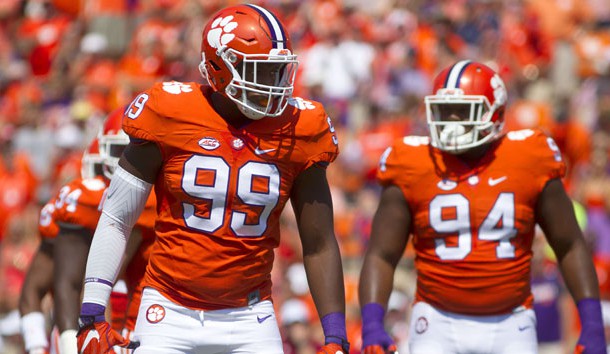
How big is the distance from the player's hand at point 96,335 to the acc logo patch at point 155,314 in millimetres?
104

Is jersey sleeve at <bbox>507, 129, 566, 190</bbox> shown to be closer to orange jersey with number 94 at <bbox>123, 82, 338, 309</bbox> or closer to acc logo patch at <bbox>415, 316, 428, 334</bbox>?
acc logo patch at <bbox>415, 316, 428, 334</bbox>

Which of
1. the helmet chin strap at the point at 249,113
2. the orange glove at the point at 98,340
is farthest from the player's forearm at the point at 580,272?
the orange glove at the point at 98,340

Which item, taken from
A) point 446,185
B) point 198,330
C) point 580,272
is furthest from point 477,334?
point 198,330

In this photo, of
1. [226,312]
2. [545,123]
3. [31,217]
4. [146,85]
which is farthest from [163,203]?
[146,85]

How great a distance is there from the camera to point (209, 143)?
447 centimetres

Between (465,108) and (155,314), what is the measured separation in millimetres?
2031

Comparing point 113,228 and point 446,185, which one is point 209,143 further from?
point 446,185

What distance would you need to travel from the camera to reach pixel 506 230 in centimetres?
559

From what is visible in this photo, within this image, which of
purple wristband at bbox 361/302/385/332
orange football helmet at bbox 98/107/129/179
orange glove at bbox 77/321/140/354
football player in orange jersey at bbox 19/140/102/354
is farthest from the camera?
football player in orange jersey at bbox 19/140/102/354

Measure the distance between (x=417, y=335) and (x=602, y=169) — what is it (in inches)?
176

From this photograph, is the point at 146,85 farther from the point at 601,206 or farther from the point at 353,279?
the point at 601,206

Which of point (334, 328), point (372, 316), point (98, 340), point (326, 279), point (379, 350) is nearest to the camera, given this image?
point (98, 340)

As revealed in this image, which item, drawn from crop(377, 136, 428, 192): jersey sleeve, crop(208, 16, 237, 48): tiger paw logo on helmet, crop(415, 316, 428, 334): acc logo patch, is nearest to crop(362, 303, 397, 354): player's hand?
crop(415, 316, 428, 334): acc logo patch

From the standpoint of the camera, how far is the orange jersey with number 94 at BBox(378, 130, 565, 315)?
220 inches
